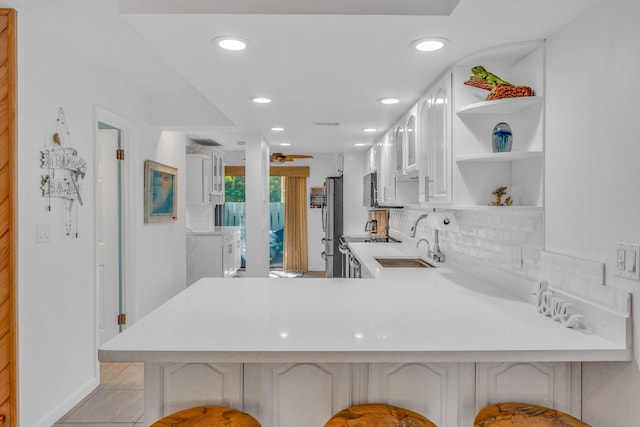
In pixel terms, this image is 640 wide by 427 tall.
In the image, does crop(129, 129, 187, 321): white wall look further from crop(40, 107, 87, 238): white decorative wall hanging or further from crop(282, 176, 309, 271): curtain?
crop(282, 176, 309, 271): curtain

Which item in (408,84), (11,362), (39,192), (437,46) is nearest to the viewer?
(437,46)

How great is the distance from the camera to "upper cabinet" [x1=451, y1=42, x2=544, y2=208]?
186 cm

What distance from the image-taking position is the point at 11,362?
6.93 ft

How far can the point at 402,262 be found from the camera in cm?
349

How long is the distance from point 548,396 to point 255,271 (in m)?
3.63

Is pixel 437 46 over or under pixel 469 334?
over

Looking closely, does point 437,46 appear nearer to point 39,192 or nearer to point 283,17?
point 283,17

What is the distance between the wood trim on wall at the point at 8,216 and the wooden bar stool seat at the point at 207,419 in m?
1.38

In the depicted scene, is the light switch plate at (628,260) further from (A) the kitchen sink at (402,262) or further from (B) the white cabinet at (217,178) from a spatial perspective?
(B) the white cabinet at (217,178)

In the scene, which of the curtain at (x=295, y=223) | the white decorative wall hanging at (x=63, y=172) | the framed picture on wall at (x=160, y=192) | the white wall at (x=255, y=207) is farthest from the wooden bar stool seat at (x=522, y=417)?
the curtain at (x=295, y=223)

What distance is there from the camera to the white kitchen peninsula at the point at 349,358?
1.28 m

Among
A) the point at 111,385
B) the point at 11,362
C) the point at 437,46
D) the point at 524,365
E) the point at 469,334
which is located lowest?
the point at 111,385

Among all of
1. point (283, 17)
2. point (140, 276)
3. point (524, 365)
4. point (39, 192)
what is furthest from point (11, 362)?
point (524, 365)

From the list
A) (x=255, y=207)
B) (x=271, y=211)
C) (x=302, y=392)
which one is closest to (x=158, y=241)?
(x=255, y=207)
